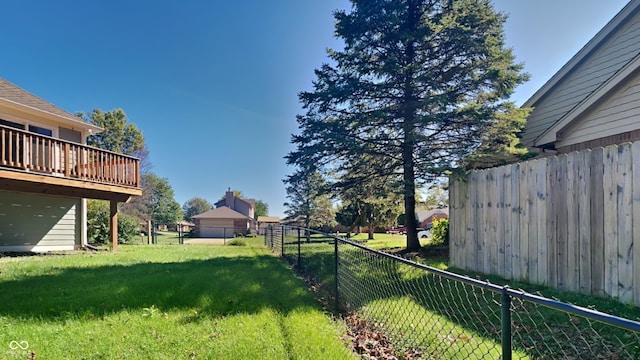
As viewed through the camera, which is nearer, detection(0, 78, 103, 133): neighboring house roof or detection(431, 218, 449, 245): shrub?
detection(431, 218, 449, 245): shrub

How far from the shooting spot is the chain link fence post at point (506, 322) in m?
1.58

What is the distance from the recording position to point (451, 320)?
379 cm

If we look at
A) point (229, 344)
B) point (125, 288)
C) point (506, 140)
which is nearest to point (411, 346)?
point (229, 344)

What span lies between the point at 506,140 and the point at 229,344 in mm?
8030

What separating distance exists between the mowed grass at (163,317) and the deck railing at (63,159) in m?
3.33

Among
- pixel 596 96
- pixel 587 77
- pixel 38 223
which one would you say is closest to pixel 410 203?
pixel 596 96

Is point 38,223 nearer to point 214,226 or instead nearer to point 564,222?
point 564,222

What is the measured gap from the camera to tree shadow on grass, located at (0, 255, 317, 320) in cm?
434

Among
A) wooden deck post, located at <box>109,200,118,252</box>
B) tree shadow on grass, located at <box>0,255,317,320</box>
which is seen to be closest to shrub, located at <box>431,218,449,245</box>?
tree shadow on grass, located at <box>0,255,317,320</box>

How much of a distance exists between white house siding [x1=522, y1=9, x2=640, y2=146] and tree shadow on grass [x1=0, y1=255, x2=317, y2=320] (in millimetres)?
8204

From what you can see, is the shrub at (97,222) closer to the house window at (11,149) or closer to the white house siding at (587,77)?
the house window at (11,149)

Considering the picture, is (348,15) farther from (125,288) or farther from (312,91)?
(125,288)

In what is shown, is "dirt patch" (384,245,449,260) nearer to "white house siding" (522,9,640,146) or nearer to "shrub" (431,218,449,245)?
"shrub" (431,218,449,245)

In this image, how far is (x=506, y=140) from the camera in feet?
28.6
